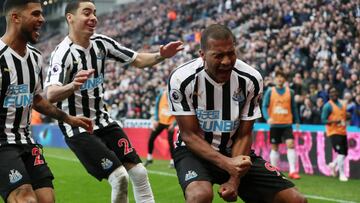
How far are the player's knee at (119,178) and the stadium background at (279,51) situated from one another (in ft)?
14.8

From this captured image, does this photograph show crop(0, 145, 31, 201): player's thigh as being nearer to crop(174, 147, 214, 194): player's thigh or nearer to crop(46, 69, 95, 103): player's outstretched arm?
crop(46, 69, 95, 103): player's outstretched arm

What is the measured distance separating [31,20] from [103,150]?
5.81 feet

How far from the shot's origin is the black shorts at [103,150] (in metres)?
7.06

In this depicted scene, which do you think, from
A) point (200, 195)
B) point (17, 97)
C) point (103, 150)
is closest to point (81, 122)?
point (17, 97)

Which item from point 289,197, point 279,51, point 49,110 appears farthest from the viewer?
point 279,51

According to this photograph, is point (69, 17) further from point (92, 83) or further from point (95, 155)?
point (95, 155)

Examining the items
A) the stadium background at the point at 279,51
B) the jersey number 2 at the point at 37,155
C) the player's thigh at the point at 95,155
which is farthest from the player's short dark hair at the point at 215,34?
the stadium background at the point at 279,51

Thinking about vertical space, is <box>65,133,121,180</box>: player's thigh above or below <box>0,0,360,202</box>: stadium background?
below

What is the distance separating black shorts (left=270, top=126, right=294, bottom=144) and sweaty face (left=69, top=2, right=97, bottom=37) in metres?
7.22

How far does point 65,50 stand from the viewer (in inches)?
286

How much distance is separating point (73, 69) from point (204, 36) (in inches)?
87.0

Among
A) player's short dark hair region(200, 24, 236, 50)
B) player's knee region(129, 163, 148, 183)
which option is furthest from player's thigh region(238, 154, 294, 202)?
player's knee region(129, 163, 148, 183)

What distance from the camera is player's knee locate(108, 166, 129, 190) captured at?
7035 millimetres

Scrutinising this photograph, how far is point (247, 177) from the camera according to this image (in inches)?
222
